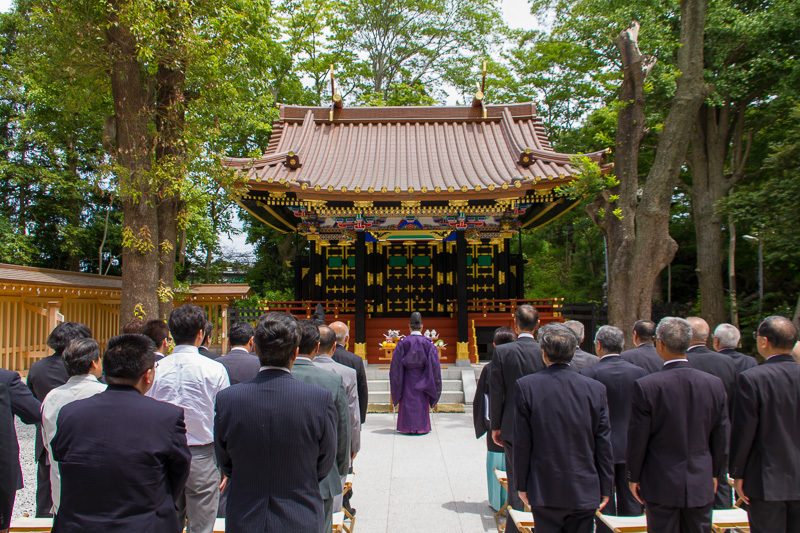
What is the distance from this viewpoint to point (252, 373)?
13.1ft

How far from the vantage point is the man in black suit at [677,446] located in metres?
3.05

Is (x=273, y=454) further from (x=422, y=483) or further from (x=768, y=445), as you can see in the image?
(x=422, y=483)

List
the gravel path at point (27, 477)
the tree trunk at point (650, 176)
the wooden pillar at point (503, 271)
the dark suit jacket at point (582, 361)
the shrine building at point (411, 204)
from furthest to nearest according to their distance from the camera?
the wooden pillar at point (503, 271) < the shrine building at point (411, 204) < the tree trunk at point (650, 176) < the gravel path at point (27, 477) < the dark suit jacket at point (582, 361)

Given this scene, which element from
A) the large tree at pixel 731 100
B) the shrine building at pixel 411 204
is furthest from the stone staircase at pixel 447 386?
the large tree at pixel 731 100

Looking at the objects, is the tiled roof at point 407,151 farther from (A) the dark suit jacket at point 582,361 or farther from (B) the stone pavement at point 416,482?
(A) the dark suit jacket at point 582,361

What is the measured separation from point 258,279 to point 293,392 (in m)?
19.0

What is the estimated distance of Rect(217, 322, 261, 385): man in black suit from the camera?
396 cm

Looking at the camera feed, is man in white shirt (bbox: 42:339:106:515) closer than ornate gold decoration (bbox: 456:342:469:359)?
Yes

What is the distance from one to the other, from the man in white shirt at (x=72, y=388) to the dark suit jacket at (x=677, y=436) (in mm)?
3252

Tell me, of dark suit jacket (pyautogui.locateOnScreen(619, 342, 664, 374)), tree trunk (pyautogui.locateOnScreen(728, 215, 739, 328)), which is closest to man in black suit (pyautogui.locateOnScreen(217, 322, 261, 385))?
dark suit jacket (pyautogui.locateOnScreen(619, 342, 664, 374))

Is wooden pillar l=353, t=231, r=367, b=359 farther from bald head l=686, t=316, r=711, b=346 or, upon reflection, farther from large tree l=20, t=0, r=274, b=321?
bald head l=686, t=316, r=711, b=346

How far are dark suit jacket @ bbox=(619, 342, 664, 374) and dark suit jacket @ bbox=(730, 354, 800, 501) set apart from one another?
1.00 metres

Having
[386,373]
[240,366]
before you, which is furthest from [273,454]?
[386,373]

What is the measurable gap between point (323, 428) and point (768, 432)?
9.03 ft
